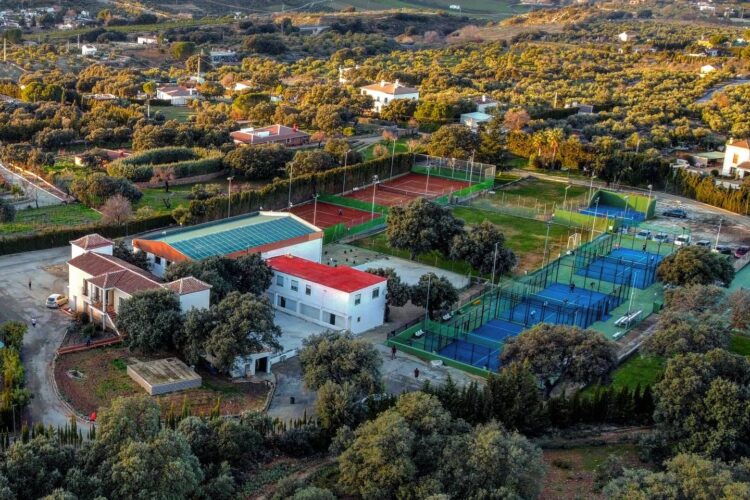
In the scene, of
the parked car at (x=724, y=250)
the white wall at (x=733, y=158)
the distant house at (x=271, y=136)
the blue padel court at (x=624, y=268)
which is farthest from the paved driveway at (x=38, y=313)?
the white wall at (x=733, y=158)

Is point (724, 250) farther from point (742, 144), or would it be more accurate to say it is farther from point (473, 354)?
point (473, 354)

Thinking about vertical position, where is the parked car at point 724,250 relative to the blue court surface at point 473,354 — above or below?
above

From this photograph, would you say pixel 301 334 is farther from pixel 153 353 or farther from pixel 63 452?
pixel 63 452

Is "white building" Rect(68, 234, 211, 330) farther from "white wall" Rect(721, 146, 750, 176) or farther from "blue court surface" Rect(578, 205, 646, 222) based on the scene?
"white wall" Rect(721, 146, 750, 176)

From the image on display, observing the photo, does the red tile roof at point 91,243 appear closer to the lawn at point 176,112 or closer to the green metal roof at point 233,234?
the green metal roof at point 233,234

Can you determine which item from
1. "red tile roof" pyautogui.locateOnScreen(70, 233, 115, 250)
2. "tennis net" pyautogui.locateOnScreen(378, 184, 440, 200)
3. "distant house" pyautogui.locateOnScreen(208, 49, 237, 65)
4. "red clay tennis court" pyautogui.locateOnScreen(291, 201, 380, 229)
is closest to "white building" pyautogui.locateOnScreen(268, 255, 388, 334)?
"red tile roof" pyautogui.locateOnScreen(70, 233, 115, 250)
